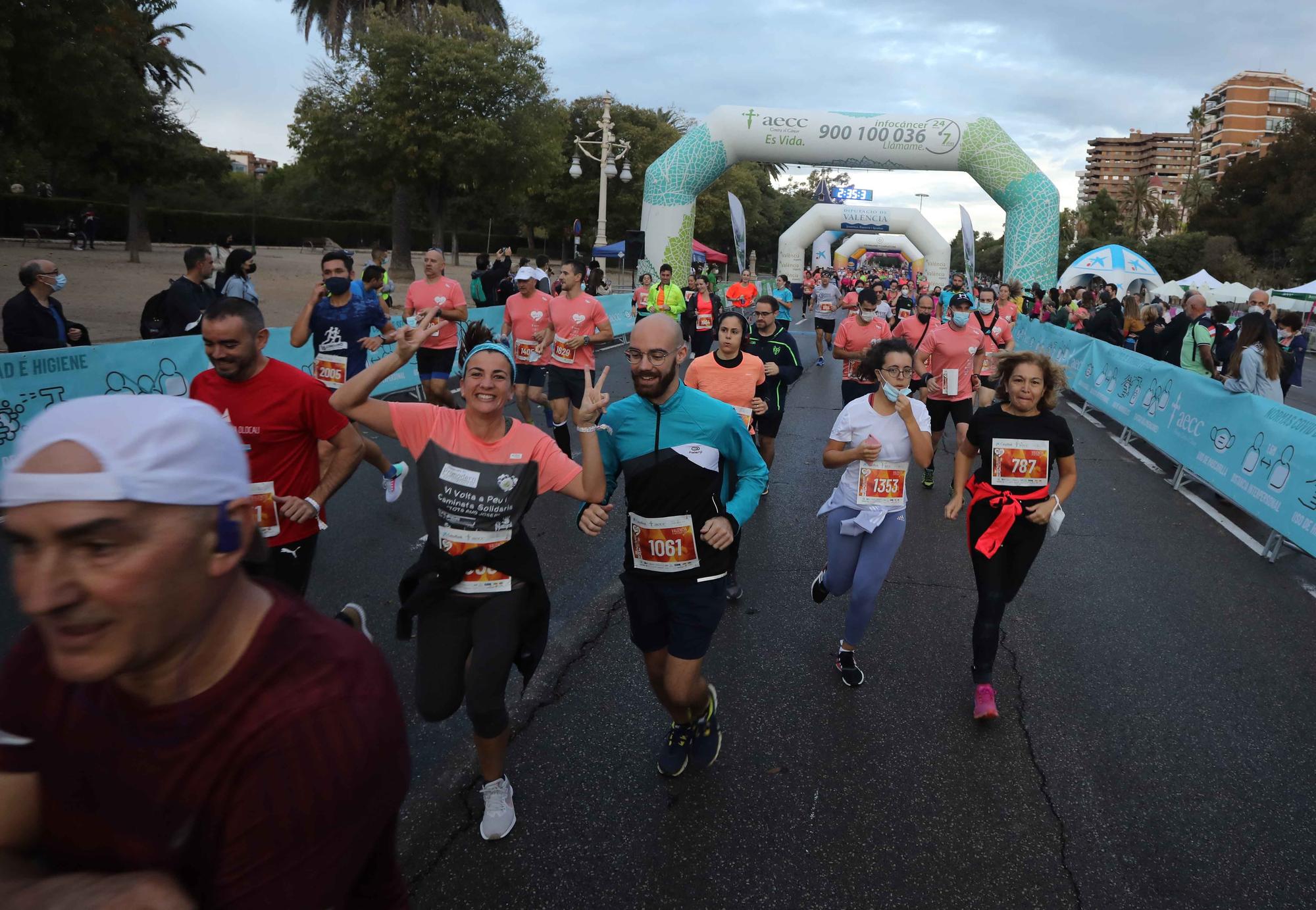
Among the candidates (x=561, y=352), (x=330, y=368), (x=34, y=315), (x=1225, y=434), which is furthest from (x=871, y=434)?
(x=34, y=315)

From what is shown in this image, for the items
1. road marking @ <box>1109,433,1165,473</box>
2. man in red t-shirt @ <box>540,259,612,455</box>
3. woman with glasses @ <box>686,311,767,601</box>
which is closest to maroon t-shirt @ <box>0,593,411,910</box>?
woman with glasses @ <box>686,311,767,601</box>

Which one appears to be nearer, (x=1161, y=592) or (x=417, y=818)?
(x=417, y=818)

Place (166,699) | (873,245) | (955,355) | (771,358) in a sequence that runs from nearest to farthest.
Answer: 1. (166,699)
2. (771,358)
3. (955,355)
4. (873,245)

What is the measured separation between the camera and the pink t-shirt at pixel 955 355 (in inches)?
327

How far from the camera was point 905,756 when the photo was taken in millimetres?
3760

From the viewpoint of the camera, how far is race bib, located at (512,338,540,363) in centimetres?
908

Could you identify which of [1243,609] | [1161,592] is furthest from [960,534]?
[1243,609]

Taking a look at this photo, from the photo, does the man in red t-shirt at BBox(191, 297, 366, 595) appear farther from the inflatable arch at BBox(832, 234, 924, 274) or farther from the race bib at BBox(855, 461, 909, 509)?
the inflatable arch at BBox(832, 234, 924, 274)

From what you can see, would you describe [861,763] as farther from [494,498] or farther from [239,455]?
[239,455]

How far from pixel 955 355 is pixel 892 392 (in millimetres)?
4232

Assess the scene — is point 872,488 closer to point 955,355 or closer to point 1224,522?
point 955,355

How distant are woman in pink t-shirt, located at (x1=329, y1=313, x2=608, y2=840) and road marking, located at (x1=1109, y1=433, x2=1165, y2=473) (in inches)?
360

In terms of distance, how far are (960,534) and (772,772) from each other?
4.19 metres

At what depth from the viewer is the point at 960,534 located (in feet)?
23.7
